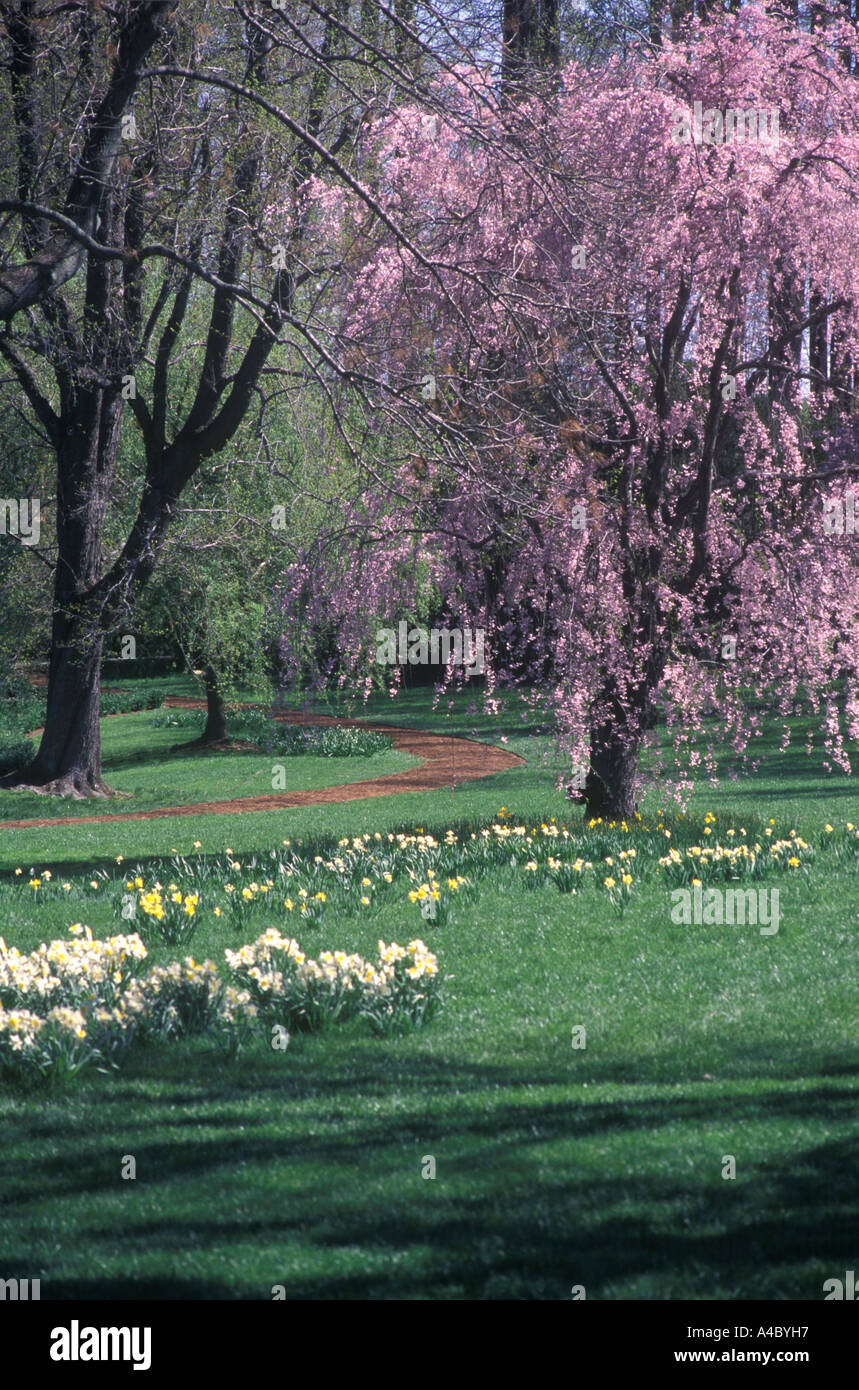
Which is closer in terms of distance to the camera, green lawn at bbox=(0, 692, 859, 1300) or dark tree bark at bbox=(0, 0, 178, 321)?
green lawn at bbox=(0, 692, 859, 1300)

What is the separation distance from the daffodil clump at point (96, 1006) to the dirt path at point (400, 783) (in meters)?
9.41

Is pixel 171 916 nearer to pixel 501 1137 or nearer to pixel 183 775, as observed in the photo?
pixel 501 1137

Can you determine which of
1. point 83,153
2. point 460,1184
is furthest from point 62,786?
point 460,1184

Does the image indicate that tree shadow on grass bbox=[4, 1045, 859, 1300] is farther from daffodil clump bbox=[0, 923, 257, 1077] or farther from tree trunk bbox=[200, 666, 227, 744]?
tree trunk bbox=[200, 666, 227, 744]

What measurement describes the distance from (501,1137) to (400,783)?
664 inches

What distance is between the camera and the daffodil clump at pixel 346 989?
18.8 feet

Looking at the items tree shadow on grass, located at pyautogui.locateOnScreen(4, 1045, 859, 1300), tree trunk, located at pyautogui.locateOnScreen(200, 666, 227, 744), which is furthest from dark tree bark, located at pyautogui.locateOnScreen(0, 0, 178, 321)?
tree trunk, located at pyautogui.locateOnScreen(200, 666, 227, 744)

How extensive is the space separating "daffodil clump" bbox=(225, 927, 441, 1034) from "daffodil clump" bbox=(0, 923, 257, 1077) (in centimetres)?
14

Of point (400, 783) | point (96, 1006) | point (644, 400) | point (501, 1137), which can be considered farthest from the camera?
point (400, 783)

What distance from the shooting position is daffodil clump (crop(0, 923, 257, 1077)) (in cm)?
517

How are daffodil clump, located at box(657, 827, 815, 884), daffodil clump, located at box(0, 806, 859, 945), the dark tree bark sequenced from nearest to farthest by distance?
the dark tree bark
daffodil clump, located at box(0, 806, 859, 945)
daffodil clump, located at box(657, 827, 815, 884)

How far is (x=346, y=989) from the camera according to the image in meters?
5.82

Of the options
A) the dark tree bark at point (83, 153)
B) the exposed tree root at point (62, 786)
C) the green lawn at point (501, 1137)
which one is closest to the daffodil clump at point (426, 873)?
the green lawn at point (501, 1137)
